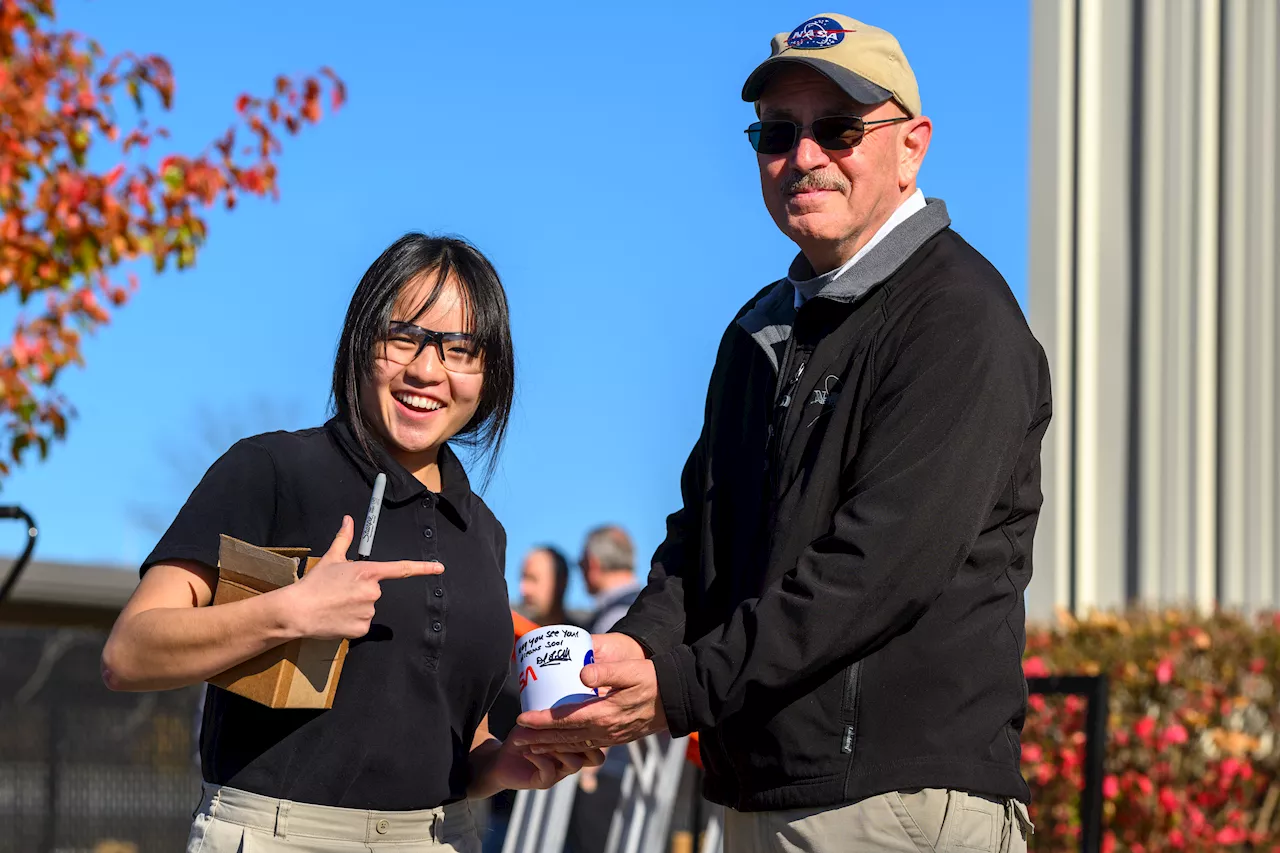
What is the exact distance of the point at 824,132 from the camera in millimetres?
3236

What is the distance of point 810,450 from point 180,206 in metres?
5.58

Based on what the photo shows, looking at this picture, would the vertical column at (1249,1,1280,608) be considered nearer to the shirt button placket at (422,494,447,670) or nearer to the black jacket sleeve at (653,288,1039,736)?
the black jacket sleeve at (653,288,1039,736)

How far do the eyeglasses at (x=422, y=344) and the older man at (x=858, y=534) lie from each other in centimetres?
56

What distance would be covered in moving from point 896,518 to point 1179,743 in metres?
5.45

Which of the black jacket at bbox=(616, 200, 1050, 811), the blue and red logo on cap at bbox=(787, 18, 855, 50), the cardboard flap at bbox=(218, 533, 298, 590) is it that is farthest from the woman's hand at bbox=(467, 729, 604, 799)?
the blue and red logo on cap at bbox=(787, 18, 855, 50)

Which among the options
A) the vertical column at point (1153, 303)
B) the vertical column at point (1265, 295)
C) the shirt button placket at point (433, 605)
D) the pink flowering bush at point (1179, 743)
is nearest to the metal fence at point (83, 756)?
the pink flowering bush at point (1179, 743)

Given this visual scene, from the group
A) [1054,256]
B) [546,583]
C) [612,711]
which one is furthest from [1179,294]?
[612,711]

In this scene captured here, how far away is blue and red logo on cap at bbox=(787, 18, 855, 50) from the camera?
3.23 metres

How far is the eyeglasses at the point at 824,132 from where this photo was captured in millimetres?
3215

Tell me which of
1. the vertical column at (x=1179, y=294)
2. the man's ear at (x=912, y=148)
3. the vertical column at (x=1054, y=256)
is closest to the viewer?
the man's ear at (x=912, y=148)

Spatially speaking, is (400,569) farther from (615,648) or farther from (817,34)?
(817,34)

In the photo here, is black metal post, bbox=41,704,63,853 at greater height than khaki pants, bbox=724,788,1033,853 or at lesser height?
lesser

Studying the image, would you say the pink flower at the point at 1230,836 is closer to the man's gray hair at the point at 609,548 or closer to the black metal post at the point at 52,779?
the man's gray hair at the point at 609,548

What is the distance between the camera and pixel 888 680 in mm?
2865
